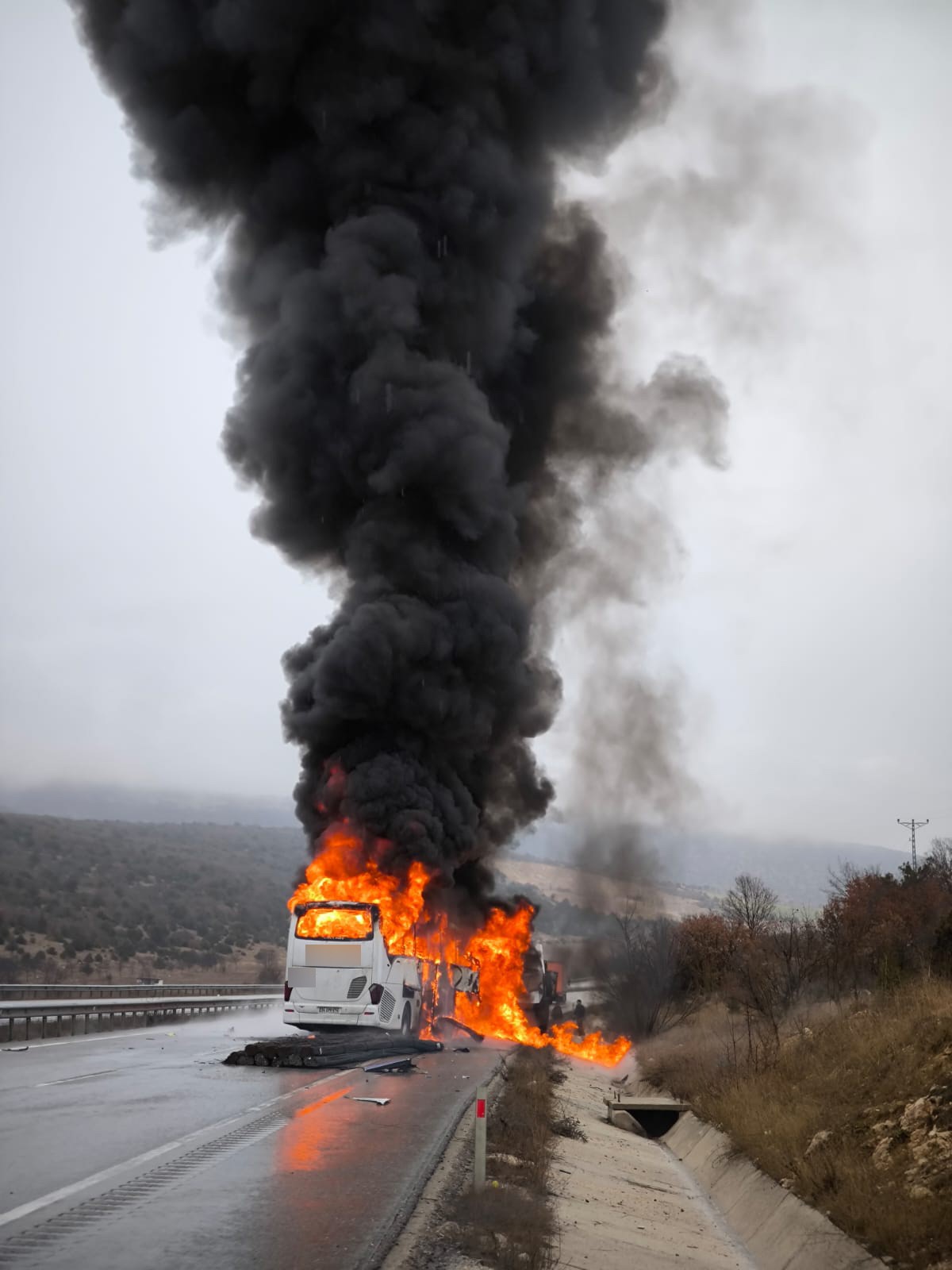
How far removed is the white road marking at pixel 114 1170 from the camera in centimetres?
762

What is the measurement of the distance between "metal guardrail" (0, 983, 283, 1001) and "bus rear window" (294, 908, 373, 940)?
10.4m

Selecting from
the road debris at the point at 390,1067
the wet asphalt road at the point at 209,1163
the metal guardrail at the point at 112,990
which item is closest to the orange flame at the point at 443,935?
the road debris at the point at 390,1067

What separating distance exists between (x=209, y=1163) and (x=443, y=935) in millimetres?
22125

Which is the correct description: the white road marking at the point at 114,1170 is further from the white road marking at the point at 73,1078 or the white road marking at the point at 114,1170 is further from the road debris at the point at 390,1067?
the road debris at the point at 390,1067

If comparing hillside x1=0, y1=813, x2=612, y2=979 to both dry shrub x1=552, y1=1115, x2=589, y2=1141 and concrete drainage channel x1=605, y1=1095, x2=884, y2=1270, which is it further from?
dry shrub x1=552, y1=1115, x2=589, y2=1141

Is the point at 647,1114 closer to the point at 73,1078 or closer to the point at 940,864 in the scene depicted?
the point at 73,1078

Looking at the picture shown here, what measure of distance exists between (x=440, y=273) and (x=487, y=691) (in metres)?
12.0

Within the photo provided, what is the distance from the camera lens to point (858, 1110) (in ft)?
40.1

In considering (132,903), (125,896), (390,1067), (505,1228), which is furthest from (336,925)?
(125,896)

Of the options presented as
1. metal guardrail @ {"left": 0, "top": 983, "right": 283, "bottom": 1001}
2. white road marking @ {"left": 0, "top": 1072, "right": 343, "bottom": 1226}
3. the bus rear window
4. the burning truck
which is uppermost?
the burning truck

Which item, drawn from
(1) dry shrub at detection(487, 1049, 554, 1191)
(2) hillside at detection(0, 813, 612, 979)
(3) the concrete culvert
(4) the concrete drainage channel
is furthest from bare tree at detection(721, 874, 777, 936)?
(4) the concrete drainage channel

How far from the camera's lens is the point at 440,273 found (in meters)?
34.1

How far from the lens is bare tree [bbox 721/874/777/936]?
4681cm

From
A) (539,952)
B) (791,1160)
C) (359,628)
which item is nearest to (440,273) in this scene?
(359,628)
